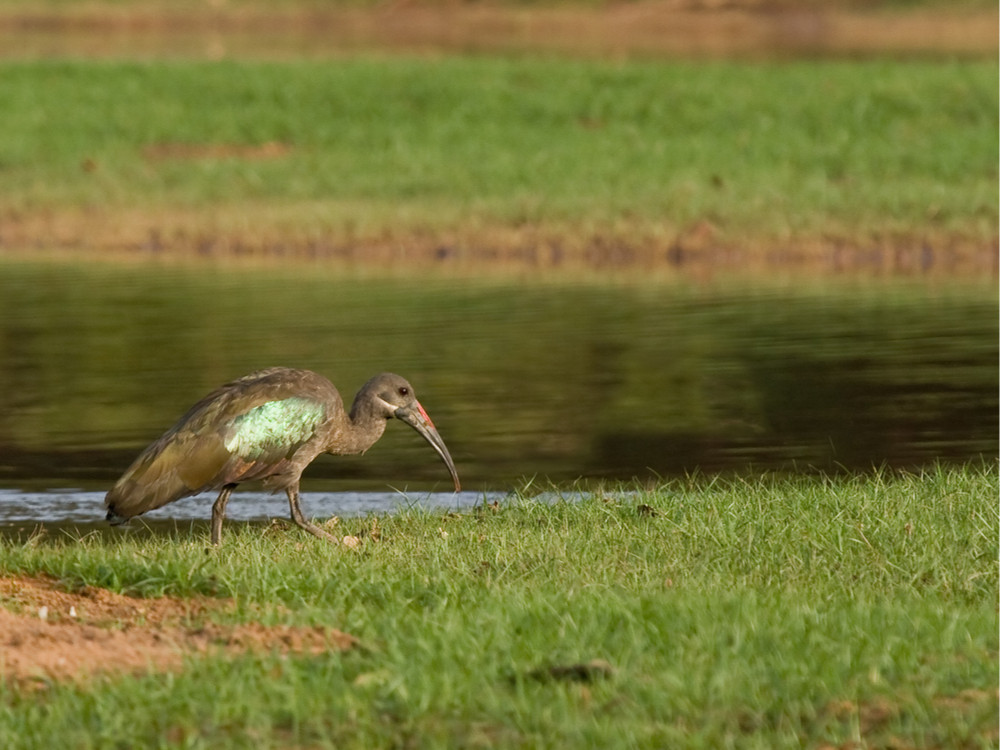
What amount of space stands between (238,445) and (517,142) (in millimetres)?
22180

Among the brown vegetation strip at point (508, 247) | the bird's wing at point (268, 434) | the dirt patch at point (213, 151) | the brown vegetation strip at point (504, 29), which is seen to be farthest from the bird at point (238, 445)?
the brown vegetation strip at point (504, 29)

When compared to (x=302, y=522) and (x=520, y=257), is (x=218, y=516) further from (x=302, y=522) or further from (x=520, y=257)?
→ (x=520, y=257)

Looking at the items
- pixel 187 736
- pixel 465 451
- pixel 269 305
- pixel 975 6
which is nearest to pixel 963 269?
pixel 269 305

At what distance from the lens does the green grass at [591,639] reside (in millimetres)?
6180

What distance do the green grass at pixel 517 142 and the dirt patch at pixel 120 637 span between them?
58.2ft

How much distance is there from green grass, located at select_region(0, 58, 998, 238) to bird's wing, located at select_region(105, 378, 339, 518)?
611 inches

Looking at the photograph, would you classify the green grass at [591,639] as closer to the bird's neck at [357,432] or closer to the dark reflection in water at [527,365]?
the bird's neck at [357,432]

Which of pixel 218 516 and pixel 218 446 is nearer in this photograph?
pixel 218 446

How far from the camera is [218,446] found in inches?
378

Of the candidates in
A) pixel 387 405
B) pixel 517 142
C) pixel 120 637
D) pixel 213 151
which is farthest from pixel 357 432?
pixel 213 151

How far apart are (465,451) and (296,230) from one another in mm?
12502

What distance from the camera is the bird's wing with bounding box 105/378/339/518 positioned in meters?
9.52

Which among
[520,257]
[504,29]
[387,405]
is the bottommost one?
[520,257]

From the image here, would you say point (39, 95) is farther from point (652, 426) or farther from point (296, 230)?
point (652, 426)
